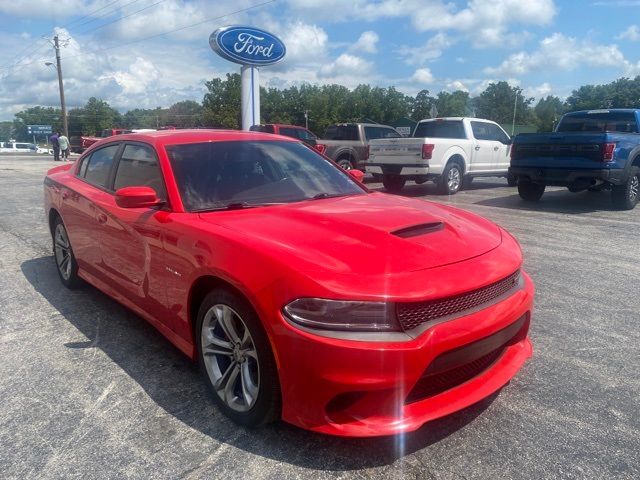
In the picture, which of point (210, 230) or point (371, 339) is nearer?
point (371, 339)

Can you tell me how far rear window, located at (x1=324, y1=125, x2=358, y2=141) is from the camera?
15777 millimetres

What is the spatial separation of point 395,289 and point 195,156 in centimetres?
190

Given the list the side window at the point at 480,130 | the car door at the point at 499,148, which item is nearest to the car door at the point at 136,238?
the side window at the point at 480,130

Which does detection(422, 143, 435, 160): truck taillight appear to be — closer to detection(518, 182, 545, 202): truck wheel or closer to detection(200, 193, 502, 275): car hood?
detection(518, 182, 545, 202): truck wheel

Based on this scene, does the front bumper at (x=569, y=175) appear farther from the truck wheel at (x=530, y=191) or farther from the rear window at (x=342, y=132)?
the rear window at (x=342, y=132)

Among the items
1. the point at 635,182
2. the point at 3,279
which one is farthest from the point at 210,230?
the point at 635,182

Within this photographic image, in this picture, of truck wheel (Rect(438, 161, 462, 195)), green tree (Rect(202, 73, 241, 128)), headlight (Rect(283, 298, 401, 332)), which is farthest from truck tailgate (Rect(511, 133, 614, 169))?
green tree (Rect(202, 73, 241, 128))

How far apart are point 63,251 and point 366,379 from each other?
391 centimetres

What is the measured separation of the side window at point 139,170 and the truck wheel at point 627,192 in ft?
29.0

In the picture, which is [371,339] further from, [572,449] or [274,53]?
[274,53]

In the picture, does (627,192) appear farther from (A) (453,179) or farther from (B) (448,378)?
(B) (448,378)

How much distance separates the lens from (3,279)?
518 cm

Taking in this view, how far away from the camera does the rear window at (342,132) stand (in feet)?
51.8

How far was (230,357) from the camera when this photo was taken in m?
2.62
